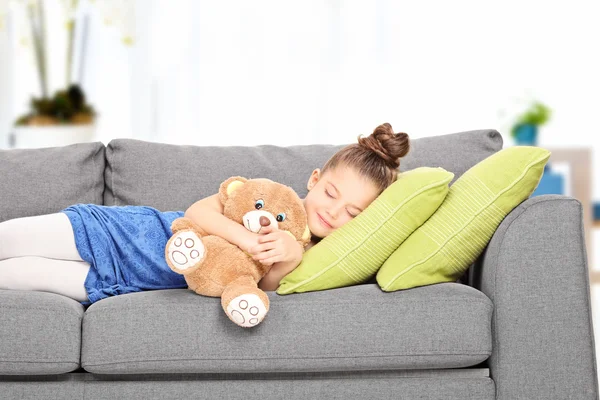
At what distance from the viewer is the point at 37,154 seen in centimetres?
241

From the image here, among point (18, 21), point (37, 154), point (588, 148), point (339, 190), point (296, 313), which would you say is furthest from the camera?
point (18, 21)

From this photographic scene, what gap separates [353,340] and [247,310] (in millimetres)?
267

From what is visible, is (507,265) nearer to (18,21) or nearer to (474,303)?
(474,303)

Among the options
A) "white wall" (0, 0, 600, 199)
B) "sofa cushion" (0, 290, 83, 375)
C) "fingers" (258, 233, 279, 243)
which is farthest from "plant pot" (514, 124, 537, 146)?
"sofa cushion" (0, 290, 83, 375)

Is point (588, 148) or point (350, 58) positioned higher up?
point (350, 58)

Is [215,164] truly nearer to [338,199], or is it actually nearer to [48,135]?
[338,199]

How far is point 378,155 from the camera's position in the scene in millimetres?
1969

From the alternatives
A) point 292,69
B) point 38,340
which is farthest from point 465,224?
point 292,69

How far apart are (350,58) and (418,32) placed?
450 millimetres

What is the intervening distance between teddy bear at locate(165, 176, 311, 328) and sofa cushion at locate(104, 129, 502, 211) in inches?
16.0

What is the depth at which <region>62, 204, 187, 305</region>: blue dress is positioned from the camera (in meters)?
1.99

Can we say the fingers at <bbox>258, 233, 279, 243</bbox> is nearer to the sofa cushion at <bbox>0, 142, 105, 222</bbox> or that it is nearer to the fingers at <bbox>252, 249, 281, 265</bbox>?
the fingers at <bbox>252, 249, 281, 265</bbox>

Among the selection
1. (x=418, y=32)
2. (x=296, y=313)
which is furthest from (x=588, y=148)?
(x=296, y=313)

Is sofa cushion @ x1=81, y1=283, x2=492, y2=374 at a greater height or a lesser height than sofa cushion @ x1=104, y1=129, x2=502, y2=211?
lesser
